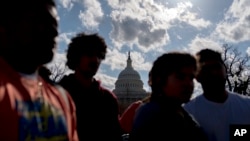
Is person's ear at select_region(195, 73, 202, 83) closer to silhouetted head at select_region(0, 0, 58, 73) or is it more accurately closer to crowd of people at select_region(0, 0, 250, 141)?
crowd of people at select_region(0, 0, 250, 141)

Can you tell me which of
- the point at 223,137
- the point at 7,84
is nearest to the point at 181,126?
the point at 223,137

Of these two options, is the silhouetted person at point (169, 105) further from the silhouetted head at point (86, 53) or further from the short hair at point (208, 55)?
the silhouetted head at point (86, 53)

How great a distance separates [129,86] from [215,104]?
89.6 m

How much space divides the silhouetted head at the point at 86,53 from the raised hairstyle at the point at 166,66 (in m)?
1.18

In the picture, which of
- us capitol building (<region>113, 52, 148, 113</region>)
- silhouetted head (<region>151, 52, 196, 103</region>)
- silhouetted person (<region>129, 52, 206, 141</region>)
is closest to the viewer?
silhouetted person (<region>129, 52, 206, 141</region>)

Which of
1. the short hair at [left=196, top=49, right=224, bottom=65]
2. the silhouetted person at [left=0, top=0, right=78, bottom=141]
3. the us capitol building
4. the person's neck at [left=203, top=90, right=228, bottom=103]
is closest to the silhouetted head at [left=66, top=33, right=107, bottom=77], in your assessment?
the short hair at [left=196, top=49, right=224, bottom=65]

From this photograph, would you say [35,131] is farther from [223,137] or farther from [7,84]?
[223,137]

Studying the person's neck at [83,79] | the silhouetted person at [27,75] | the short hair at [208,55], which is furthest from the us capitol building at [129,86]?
the silhouetted person at [27,75]

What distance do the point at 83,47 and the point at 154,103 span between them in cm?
152

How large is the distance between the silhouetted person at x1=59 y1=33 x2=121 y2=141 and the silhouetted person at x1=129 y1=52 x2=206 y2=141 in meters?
1.16

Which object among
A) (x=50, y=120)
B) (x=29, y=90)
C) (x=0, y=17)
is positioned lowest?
(x=50, y=120)

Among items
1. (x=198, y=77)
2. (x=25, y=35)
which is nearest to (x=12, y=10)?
(x=25, y=35)

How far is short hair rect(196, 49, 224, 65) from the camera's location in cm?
344

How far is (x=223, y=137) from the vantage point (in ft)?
10.7
